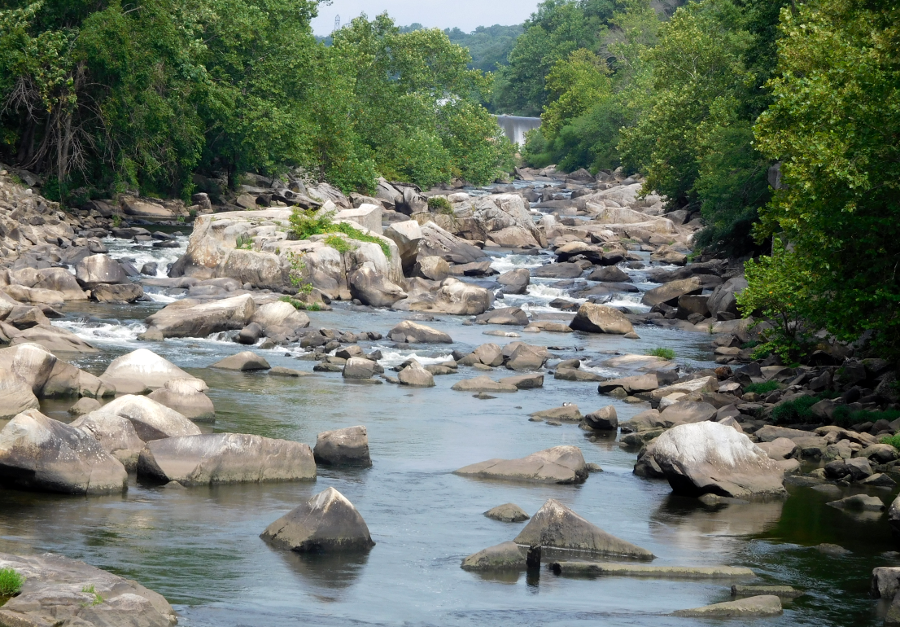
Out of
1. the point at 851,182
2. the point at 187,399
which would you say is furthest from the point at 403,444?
the point at 851,182

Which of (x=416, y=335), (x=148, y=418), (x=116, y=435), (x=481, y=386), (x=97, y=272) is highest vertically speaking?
(x=97, y=272)

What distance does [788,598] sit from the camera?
10.8 metres

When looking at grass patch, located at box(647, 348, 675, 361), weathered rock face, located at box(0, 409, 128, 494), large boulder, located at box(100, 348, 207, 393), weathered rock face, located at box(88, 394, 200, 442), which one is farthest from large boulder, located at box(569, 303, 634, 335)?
weathered rock face, located at box(0, 409, 128, 494)

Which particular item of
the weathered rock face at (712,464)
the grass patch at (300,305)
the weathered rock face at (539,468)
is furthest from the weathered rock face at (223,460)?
the grass patch at (300,305)

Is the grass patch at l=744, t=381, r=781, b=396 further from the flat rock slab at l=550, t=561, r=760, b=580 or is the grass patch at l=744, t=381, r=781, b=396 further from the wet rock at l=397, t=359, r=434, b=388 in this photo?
the flat rock slab at l=550, t=561, r=760, b=580

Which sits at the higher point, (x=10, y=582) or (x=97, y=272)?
(x=97, y=272)

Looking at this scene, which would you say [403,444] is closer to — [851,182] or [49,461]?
[49,461]

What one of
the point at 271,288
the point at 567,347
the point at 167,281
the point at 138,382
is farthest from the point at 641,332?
the point at 138,382

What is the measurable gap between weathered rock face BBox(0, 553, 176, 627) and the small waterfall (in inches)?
3814

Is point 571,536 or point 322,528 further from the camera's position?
point 571,536

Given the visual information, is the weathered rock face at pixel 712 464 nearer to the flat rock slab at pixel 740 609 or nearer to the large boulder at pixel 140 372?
the flat rock slab at pixel 740 609

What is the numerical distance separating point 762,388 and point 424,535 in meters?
10.9

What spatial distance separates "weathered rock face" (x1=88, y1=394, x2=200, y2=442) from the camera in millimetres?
14570

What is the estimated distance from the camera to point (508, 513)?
13.1 metres
